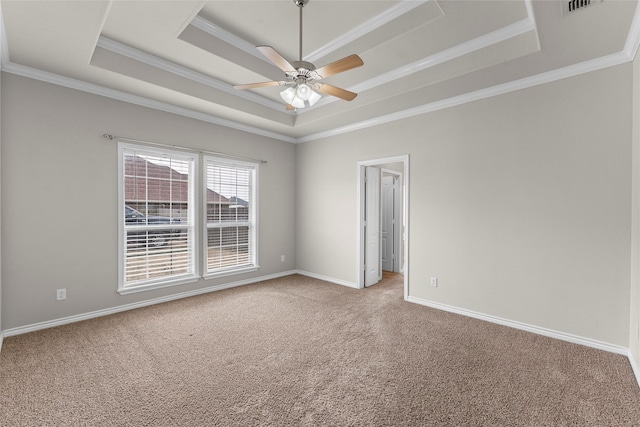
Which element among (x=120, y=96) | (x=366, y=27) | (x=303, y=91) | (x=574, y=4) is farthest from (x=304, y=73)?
(x=120, y=96)

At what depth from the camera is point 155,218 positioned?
3947mm

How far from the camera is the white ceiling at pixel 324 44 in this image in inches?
90.4

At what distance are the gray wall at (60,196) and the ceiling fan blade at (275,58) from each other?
2563mm

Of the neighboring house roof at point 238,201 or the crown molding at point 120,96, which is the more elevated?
the crown molding at point 120,96

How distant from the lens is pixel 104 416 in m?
1.86

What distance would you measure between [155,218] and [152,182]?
1.62 feet

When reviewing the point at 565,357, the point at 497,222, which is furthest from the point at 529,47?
the point at 565,357

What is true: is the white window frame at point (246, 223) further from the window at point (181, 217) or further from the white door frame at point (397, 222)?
the white door frame at point (397, 222)

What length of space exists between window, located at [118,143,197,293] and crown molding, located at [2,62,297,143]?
0.59 meters

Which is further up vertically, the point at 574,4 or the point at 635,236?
the point at 574,4

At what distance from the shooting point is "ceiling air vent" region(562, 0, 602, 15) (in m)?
2.04

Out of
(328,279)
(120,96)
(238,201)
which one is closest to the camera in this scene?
(120,96)

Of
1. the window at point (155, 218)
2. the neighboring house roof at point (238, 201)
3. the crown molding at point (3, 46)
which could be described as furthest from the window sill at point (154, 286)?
the crown molding at point (3, 46)

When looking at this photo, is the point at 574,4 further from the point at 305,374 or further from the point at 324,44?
the point at 305,374
